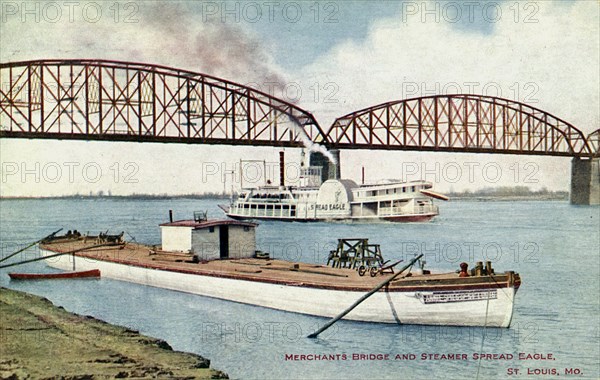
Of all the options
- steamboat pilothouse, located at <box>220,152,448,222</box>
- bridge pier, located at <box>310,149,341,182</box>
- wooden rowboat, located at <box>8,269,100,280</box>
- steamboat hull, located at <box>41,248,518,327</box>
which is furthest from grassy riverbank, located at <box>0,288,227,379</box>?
bridge pier, located at <box>310,149,341,182</box>

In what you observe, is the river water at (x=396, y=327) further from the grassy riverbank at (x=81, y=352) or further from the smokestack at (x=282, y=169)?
the smokestack at (x=282, y=169)

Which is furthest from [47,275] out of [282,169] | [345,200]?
[282,169]

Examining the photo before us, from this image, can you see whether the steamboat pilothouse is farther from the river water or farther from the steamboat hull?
the steamboat hull

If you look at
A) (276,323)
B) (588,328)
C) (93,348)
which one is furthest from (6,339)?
(588,328)

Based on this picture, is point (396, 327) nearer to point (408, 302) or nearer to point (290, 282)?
point (408, 302)

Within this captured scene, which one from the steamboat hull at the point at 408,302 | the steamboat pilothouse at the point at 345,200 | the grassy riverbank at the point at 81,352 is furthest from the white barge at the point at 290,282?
the steamboat pilothouse at the point at 345,200
